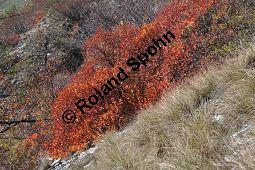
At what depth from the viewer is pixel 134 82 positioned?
12047 millimetres

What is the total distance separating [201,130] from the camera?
4.33 meters

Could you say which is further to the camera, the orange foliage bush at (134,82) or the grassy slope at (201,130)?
the orange foliage bush at (134,82)

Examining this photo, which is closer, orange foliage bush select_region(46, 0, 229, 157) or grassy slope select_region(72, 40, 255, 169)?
grassy slope select_region(72, 40, 255, 169)

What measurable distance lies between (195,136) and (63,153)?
7.54 meters

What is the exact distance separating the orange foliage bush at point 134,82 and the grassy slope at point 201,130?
382cm

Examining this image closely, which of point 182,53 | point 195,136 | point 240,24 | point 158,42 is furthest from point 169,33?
point 195,136

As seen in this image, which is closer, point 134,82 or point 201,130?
point 201,130

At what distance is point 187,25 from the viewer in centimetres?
1240

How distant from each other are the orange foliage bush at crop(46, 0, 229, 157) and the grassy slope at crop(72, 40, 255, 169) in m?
3.82

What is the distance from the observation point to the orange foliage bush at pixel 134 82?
1076 cm

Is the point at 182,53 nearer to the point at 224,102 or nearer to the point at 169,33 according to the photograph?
the point at 169,33

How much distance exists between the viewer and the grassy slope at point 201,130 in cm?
381

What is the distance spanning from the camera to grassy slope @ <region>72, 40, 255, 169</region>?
381 centimetres

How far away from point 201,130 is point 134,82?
7762 mm
